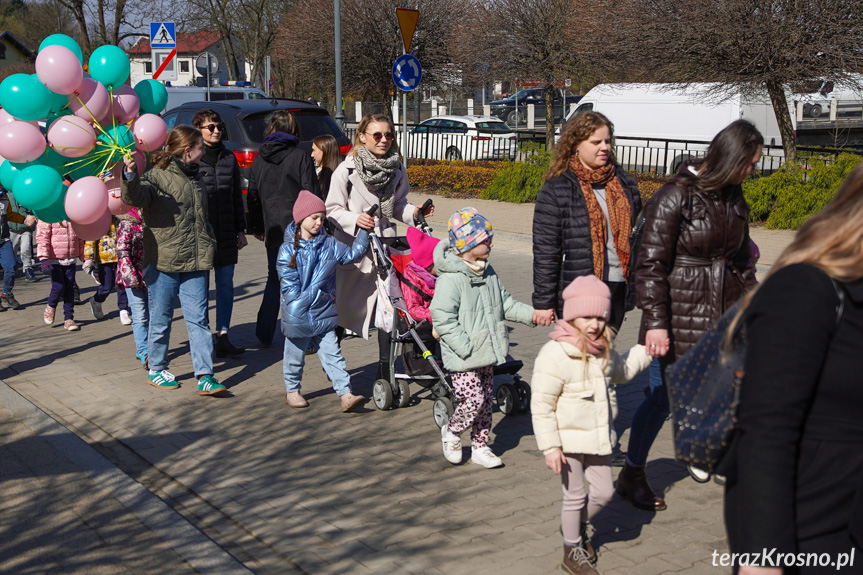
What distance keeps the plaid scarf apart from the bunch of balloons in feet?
10.3

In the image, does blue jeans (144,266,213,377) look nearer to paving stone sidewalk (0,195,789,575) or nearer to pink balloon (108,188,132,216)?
paving stone sidewalk (0,195,789,575)

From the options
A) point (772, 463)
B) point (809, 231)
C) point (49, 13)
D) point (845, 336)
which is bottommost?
point (772, 463)

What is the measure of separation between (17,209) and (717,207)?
8.75m

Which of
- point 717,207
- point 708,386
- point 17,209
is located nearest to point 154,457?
point 717,207

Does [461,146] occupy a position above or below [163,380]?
above

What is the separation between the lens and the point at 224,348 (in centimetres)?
816

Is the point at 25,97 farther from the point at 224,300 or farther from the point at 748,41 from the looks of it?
the point at 748,41

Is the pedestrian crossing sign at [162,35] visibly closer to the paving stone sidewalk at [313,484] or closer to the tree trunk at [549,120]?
the tree trunk at [549,120]

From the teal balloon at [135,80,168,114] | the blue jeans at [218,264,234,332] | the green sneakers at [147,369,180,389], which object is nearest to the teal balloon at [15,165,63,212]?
the teal balloon at [135,80,168,114]

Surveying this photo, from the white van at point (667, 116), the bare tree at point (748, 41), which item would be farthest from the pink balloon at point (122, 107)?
the white van at point (667, 116)

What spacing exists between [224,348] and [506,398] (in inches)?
119

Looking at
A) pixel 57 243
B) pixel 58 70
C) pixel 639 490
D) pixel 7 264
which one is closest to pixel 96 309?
pixel 57 243

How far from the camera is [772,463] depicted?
1.98 meters

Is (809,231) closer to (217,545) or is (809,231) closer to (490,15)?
(217,545)
